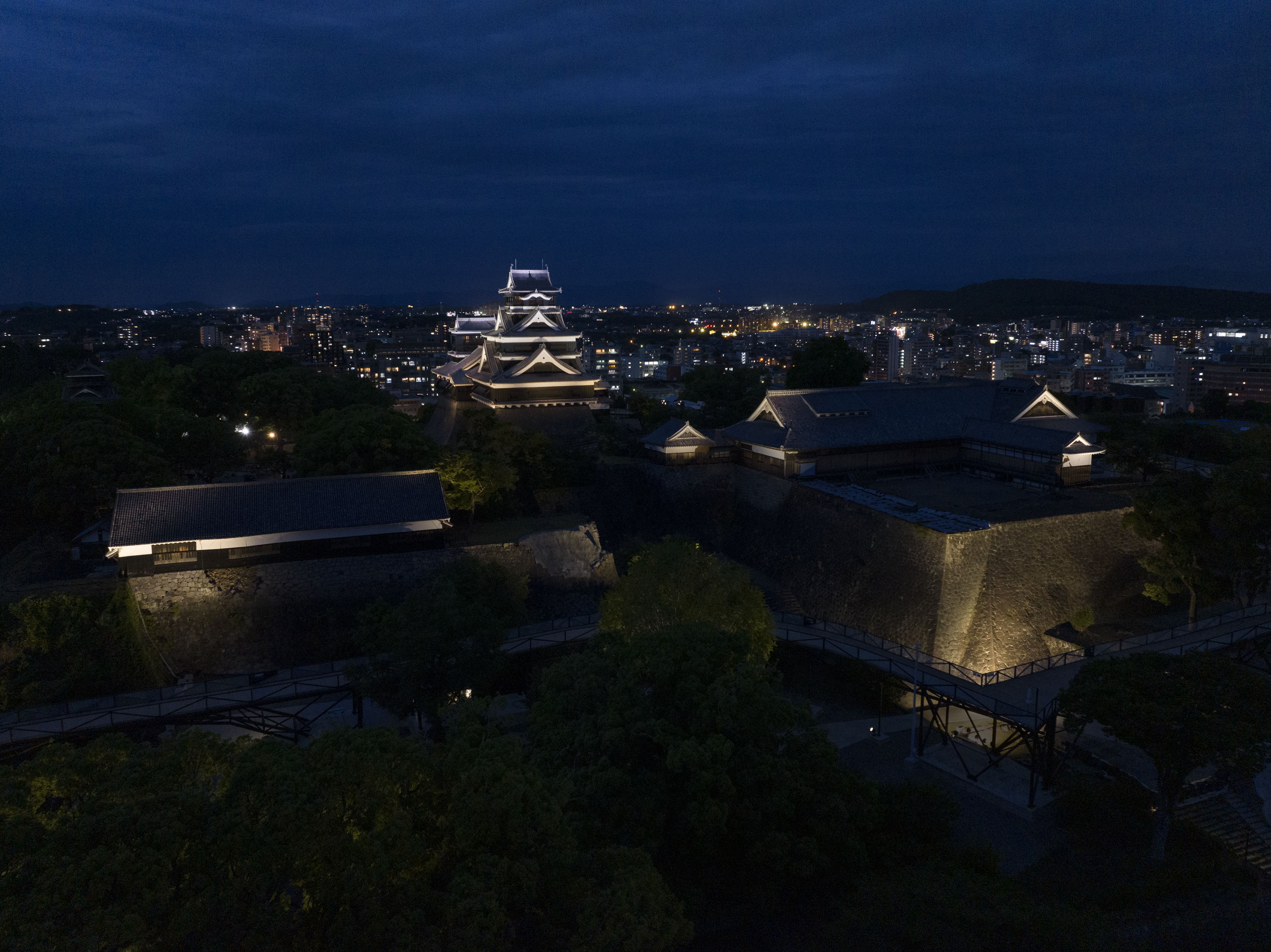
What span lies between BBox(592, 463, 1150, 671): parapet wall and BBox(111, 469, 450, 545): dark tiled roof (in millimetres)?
9370

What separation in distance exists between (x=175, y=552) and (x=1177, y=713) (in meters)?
17.7

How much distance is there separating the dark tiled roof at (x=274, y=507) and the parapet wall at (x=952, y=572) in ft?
30.7

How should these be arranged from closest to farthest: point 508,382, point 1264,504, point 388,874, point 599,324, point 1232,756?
point 388,874
point 1232,756
point 1264,504
point 508,382
point 599,324

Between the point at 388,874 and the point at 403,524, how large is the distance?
12.3m

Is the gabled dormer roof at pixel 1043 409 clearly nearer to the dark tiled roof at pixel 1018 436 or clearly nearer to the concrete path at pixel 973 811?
the dark tiled roof at pixel 1018 436

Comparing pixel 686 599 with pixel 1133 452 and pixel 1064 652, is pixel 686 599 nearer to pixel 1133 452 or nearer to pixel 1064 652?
pixel 1064 652

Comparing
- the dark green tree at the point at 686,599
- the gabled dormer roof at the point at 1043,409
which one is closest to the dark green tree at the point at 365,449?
the dark green tree at the point at 686,599

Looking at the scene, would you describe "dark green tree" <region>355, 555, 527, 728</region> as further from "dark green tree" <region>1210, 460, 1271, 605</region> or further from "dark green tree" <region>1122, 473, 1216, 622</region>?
"dark green tree" <region>1210, 460, 1271, 605</region>

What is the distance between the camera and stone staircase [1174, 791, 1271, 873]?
11.6m

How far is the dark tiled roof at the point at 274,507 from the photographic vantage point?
16109mm

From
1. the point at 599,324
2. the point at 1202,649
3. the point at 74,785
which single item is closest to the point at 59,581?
the point at 74,785

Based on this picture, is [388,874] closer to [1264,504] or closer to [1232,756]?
[1232,756]

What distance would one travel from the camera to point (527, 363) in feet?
89.6

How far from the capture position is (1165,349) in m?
71.9
